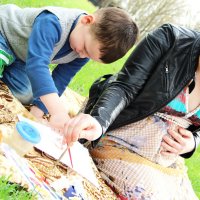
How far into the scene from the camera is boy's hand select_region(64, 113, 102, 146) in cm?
224

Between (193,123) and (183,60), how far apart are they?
440 mm

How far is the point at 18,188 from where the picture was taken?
2.03m

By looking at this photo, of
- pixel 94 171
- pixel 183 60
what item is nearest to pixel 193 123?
pixel 183 60

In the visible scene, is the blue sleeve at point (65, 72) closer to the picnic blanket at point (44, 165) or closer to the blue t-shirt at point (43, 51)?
the blue t-shirt at point (43, 51)

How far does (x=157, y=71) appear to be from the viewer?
297 cm

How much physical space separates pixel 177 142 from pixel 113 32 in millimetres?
817

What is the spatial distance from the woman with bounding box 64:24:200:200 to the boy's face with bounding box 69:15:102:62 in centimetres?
23

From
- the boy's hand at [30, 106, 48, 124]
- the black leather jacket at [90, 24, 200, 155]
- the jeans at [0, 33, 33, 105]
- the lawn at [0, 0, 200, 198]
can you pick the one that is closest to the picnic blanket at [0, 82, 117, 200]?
the jeans at [0, 33, 33, 105]

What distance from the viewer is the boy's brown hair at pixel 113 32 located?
110 inches

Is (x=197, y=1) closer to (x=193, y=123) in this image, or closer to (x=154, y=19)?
(x=154, y=19)

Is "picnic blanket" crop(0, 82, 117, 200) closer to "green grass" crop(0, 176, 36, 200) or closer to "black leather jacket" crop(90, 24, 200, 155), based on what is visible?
"green grass" crop(0, 176, 36, 200)

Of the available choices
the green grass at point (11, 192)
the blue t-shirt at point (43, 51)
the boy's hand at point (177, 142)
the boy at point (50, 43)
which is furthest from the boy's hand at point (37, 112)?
the green grass at point (11, 192)

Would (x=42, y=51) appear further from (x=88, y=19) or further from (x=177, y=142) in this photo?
(x=177, y=142)

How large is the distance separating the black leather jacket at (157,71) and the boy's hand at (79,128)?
0.58 m
